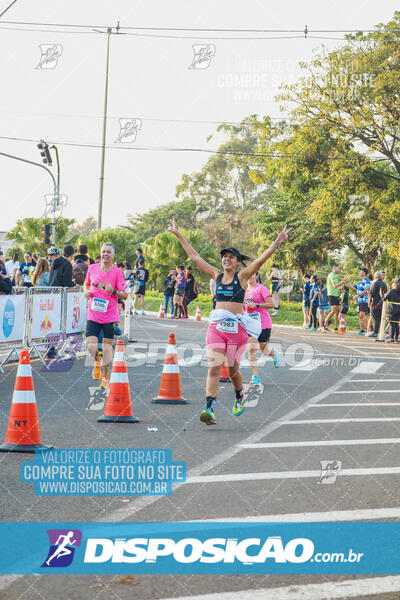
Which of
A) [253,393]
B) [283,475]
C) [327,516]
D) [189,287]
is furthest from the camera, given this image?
[189,287]

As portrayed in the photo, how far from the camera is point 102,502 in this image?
5.72 metres

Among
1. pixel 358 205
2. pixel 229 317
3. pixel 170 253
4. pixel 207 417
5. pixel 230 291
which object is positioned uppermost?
pixel 358 205

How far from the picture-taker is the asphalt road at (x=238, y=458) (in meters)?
4.25

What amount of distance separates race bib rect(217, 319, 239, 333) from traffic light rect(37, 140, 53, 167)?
88.1 feet

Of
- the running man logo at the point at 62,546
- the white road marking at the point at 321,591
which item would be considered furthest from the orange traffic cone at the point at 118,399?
the white road marking at the point at 321,591

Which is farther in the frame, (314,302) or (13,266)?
(13,266)

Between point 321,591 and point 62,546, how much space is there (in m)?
1.48

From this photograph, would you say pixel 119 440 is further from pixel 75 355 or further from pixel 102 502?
pixel 75 355

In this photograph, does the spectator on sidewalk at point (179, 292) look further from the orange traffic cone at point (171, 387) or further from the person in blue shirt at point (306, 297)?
the orange traffic cone at point (171, 387)

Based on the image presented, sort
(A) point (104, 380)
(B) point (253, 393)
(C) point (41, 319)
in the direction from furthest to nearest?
(C) point (41, 319)
(B) point (253, 393)
(A) point (104, 380)

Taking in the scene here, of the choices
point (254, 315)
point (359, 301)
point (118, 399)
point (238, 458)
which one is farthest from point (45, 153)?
point (238, 458)

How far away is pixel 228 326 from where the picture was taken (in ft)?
30.3

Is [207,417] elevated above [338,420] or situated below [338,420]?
above

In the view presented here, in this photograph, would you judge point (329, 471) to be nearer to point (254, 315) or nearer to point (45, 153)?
point (254, 315)
